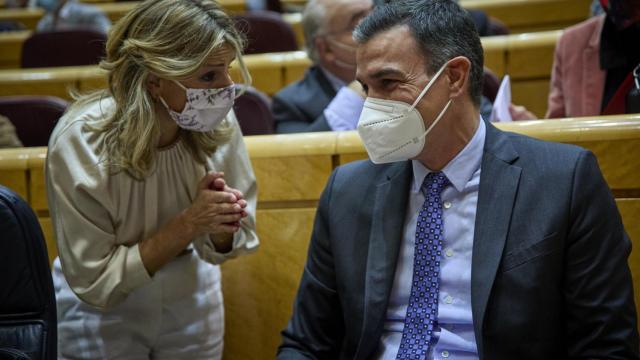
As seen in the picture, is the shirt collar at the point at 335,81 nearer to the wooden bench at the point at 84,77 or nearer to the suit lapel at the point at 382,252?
the wooden bench at the point at 84,77

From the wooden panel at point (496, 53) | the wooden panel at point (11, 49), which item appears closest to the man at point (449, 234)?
the wooden panel at point (496, 53)

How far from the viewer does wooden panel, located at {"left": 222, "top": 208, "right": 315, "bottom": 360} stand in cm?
170

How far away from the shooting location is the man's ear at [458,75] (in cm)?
124

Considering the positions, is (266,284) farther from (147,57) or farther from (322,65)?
(322,65)

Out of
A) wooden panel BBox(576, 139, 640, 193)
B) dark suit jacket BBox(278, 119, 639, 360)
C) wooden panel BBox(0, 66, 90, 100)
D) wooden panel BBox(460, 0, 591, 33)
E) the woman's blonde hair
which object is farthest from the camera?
wooden panel BBox(460, 0, 591, 33)

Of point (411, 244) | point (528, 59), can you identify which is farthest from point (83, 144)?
point (528, 59)

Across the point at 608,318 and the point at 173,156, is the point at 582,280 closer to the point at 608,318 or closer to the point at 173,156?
the point at 608,318

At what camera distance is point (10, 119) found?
2166mm

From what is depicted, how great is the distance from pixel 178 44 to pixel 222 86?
0.12m

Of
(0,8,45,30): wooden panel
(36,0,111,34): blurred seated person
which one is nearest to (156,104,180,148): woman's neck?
(36,0,111,34): blurred seated person

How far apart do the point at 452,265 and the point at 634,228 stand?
50cm

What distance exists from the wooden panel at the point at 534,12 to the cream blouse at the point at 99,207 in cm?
246

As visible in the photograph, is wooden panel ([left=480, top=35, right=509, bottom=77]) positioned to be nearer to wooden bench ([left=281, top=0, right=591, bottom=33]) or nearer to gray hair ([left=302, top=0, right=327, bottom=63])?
gray hair ([left=302, top=0, right=327, bottom=63])

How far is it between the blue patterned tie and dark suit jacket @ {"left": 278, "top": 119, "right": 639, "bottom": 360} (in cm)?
4
